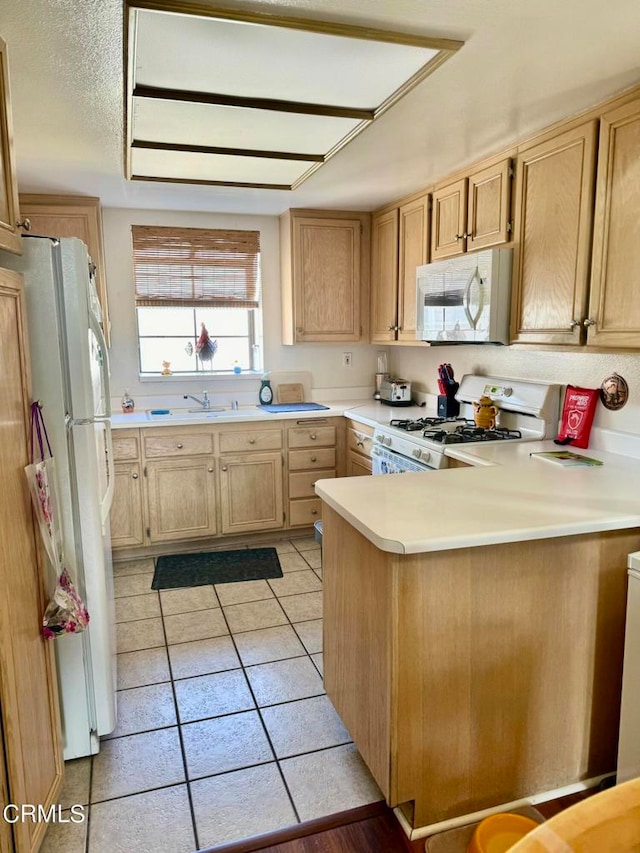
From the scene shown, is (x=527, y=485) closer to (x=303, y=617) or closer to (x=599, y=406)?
(x=599, y=406)

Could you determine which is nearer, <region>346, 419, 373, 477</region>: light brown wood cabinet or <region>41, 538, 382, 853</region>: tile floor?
<region>41, 538, 382, 853</region>: tile floor

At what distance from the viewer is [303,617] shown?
2912 mm

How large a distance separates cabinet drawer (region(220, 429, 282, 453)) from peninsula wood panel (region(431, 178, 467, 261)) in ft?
5.01

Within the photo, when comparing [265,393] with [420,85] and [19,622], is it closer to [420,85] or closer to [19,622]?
[420,85]

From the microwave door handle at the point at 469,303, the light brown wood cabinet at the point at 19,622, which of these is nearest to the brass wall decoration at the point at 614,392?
the microwave door handle at the point at 469,303

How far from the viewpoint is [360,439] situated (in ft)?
12.3

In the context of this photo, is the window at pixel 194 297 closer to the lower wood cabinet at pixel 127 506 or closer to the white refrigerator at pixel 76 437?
the lower wood cabinet at pixel 127 506

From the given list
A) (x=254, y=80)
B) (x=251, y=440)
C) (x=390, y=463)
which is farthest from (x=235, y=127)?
(x=251, y=440)

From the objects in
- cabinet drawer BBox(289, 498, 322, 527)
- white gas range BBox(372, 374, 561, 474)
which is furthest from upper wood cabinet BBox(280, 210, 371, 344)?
cabinet drawer BBox(289, 498, 322, 527)

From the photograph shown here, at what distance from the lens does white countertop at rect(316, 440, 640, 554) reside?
150cm

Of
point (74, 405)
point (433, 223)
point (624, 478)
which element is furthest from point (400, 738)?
point (433, 223)

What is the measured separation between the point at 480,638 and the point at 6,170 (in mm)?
1800

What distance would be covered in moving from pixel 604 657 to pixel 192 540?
8.82 ft

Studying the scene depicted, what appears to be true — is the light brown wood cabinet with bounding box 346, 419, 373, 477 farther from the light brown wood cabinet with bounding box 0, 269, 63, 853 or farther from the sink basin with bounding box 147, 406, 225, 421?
the light brown wood cabinet with bounding box 0, 269, 63, 853
